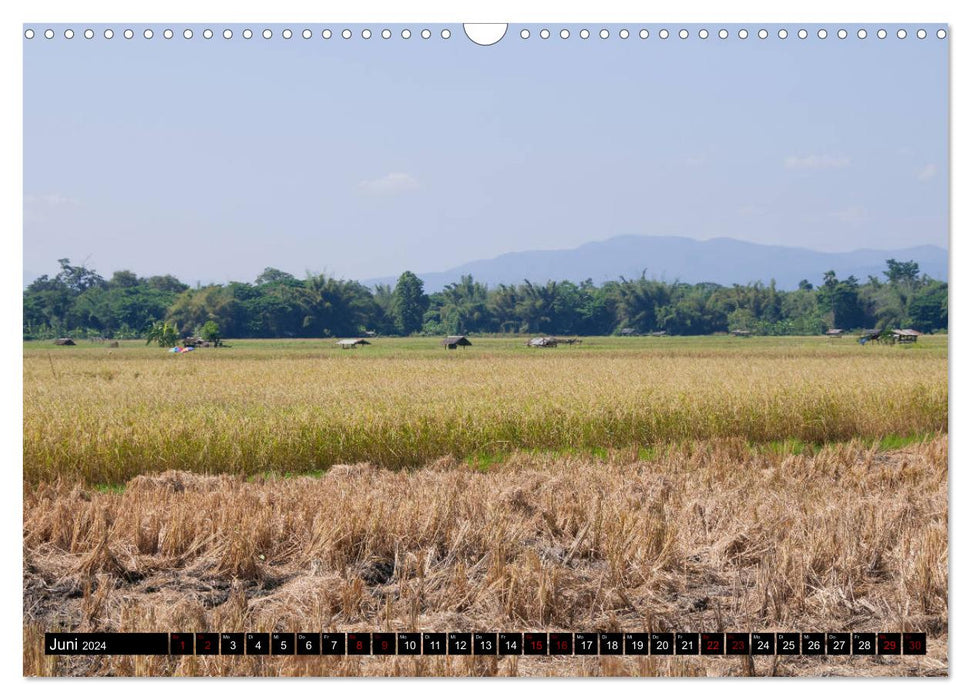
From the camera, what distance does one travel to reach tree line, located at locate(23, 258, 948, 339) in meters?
4.43

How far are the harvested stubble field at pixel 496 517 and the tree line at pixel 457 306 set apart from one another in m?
0.36

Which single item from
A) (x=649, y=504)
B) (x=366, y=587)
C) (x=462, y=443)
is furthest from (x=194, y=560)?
(x=462, y=443)

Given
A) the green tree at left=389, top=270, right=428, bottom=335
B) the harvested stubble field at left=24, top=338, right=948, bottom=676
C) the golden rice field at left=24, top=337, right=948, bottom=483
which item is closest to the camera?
the harvested stubble field at left=24, top=338, right=948, bottom=676

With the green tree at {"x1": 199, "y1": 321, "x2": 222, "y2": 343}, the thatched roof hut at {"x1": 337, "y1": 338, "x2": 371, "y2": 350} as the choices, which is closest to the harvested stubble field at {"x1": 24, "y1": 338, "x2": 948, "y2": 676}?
the thatched roof hut at {"x1": 337, "y1": 338, "x2": 371, "y2": 350}

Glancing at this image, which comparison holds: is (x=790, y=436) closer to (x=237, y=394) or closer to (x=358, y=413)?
(x=358, y=413)

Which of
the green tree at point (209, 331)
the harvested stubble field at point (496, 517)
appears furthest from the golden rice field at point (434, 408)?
the green tree at point (209, 331)

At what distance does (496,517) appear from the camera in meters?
4.82

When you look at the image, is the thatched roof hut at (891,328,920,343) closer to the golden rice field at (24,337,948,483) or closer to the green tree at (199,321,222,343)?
the golden rice field at (24,337,948,483)

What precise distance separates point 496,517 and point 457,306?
129cm

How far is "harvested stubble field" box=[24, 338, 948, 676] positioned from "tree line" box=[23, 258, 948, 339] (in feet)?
1.19

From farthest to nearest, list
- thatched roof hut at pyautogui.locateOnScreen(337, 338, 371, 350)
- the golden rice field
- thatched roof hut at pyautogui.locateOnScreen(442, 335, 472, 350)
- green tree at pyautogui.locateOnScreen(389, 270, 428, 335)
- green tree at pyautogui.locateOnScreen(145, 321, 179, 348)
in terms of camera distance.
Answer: the golden rice field, thatched roof hut at pyautogui.locateOnScreen(337, 338, 371, 350), thatched roof hut at pyautogui.locateOnScreen(442, 335, 472, 350), green tree at pyautogui.locateOnScreen(145, 321, 179, 348), green tree at pyautogui.locateOnScreen(389, 270, 428, 335)

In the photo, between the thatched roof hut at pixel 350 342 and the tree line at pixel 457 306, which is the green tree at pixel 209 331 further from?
the thatched roof hut at pixel 350 342

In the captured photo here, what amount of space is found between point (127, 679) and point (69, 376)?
8.51 m

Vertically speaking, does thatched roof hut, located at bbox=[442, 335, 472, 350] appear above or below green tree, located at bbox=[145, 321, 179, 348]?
below
